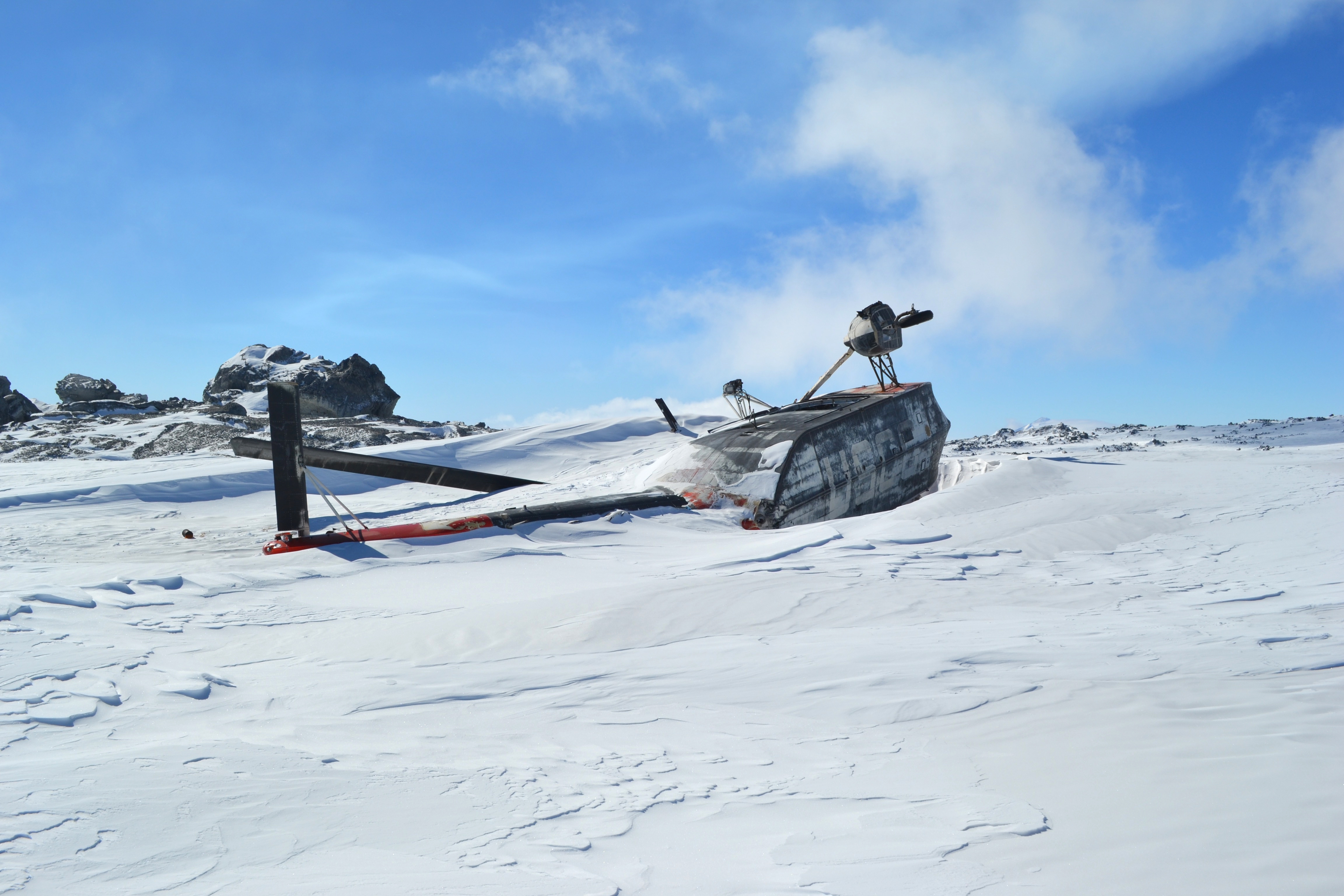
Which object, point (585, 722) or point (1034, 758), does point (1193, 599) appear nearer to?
point (1034, 758)

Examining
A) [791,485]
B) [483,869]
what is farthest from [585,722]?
[791,485]

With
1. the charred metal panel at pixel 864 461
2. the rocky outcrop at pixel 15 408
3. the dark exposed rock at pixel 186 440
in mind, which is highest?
the rocky outcrop at pixel 15 408

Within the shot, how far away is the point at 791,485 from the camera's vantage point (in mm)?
9508

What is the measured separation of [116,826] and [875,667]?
3.10 m

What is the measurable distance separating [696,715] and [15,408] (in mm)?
28803

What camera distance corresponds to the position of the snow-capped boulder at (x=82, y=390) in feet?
81.0

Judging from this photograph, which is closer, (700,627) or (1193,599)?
(700,627)

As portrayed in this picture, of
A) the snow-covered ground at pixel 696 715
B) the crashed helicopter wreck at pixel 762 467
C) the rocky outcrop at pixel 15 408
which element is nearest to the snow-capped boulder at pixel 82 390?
the rocky outcrop at pixel 15 408

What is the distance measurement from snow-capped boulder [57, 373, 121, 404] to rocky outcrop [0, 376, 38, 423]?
40.3 inches

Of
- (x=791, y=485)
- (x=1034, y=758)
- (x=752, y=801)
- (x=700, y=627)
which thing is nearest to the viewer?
(x=752, y=801)

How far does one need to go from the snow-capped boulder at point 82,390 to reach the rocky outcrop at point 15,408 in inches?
40.3

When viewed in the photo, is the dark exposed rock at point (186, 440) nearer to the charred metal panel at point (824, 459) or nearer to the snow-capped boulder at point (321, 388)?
the snow-capped boulder at point (321, 388)

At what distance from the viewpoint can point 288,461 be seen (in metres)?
7.55

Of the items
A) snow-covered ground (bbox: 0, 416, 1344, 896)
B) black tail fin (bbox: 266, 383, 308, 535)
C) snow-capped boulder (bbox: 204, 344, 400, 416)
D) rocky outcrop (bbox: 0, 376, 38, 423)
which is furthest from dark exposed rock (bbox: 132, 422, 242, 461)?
snow-covered ground (bbox: 0, 416, 1344, 896)
